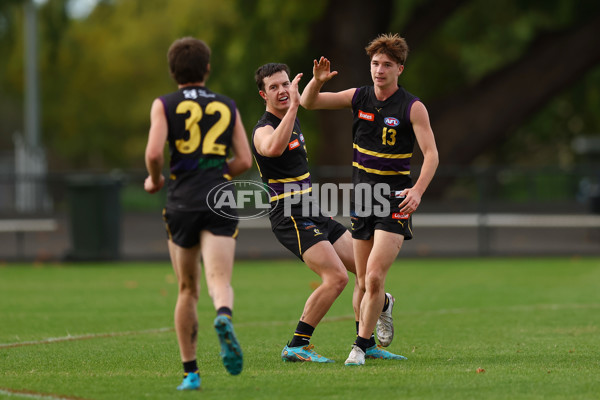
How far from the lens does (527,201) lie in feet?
68.4

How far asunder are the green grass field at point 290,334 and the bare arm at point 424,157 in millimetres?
1202

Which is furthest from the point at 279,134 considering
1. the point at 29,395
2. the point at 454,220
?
the point at 454,220

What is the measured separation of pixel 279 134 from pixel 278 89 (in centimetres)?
68

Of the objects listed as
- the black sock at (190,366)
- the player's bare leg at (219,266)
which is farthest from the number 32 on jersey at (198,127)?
the black sock at (190,366)

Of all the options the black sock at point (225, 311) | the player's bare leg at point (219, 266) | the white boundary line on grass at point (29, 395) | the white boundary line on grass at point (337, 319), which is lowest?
the white boundary line on grass at point (337, 319)

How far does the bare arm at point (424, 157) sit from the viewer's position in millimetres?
7039

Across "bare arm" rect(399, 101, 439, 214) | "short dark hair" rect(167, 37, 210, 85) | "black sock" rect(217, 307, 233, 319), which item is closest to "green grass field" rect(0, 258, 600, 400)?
"black sock" rect(217, 307, 233, 319)

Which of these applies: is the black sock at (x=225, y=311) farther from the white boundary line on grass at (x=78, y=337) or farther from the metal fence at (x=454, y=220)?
the metal fence at (x=454, y=220)

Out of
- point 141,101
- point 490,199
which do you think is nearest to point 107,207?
point 490,199

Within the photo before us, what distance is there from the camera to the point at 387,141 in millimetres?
7316

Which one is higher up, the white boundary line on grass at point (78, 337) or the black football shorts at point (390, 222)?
the black football shorts at point (390, 222)

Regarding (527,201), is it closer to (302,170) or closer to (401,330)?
(401,330)

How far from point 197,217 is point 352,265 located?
2.30 m

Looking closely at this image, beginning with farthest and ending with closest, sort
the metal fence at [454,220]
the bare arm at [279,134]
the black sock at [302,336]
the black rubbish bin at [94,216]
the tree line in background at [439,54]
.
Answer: the tree line in background at [439,54], the metal fence at [454,220], the black rubbish bin at [94,216], the black sock at [302,336], the bare arm at [279,134]
